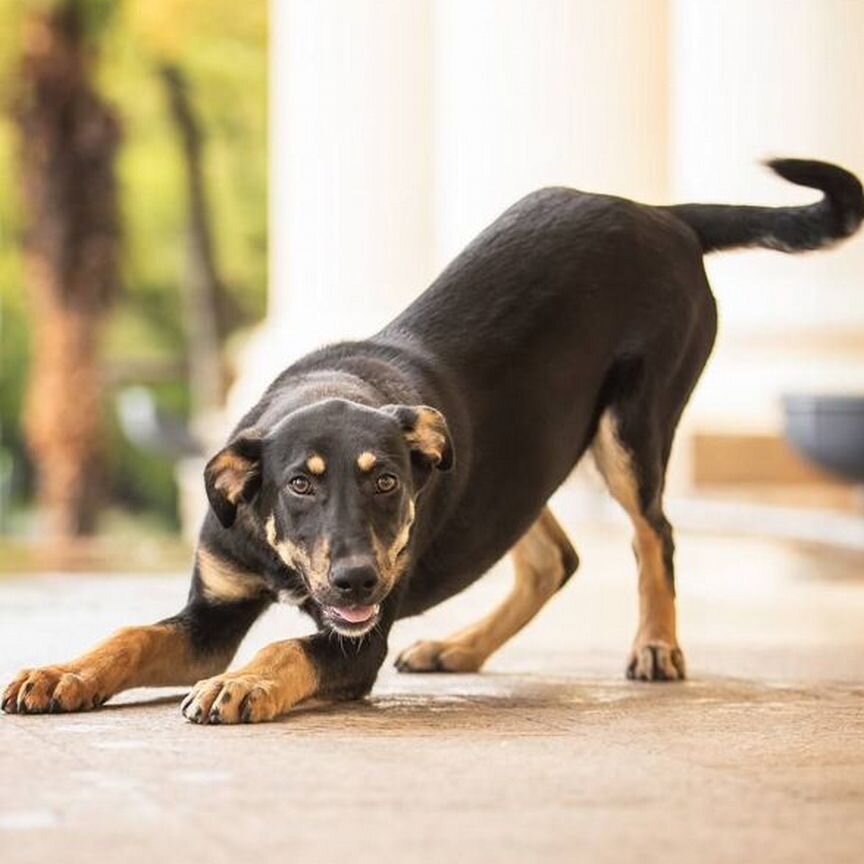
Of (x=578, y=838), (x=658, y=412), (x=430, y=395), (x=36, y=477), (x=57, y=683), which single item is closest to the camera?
(x=578, y=838)

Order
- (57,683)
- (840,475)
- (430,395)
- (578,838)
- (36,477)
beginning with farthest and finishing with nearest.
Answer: (36,477) < (840,475) < (430,395) < (57,683) < (578,838)

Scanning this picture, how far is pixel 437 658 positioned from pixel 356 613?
4.15ft

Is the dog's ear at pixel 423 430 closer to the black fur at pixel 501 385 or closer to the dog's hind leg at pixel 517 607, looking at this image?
the black fur at pixel 501 385

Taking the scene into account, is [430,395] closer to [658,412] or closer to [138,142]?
[658,412]

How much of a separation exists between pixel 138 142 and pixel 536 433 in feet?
74.7

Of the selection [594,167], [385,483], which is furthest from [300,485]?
[594,167]

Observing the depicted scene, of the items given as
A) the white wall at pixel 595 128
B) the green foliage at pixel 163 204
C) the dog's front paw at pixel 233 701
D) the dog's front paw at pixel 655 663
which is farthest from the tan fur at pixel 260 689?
the green foliage at pixel 163 204

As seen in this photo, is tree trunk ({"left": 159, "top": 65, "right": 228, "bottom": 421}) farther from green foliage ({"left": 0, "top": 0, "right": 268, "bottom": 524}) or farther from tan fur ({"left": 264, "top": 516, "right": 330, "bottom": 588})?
tan fur ({"left": 264, "top": 516, "right": 330, "bottom": 588})

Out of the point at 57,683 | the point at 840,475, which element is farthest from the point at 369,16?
the point at 57,683

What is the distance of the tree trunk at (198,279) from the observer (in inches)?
1093

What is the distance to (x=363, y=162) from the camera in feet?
41.5

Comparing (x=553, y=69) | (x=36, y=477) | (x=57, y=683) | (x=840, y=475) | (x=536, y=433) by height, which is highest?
(x=553, y=69)

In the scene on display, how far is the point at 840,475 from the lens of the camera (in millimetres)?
10148

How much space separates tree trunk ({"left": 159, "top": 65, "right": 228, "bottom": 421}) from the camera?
91.0 feet
